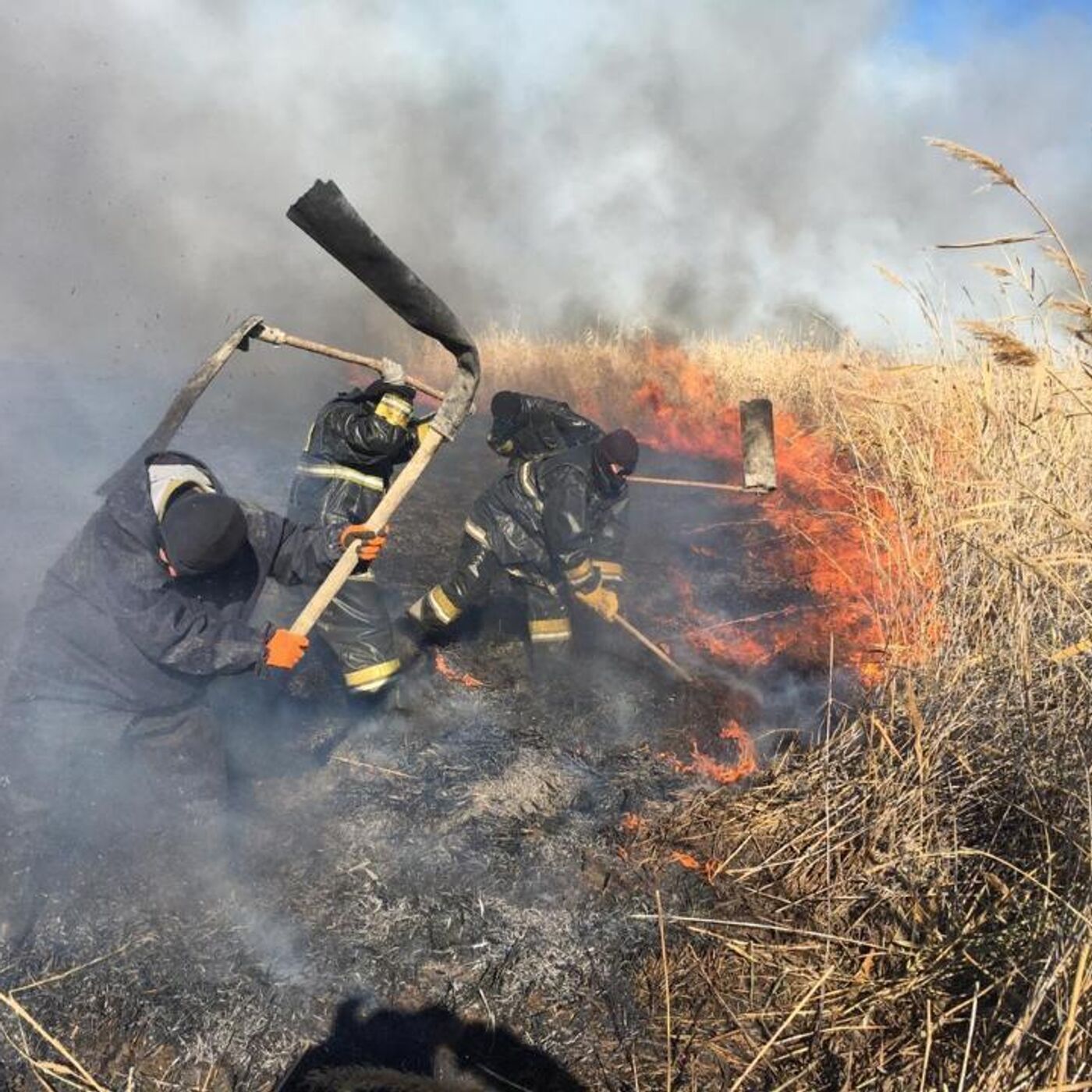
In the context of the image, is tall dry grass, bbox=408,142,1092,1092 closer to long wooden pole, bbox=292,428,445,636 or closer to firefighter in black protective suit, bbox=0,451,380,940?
long wooden pole, bbox=292,428,445,636

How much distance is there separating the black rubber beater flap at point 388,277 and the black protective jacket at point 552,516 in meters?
1.55

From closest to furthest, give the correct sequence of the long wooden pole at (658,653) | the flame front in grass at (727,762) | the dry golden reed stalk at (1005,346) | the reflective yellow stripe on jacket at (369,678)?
the dry golden reed stalk at (1005,346), the flame front in grass at (727,762), the reflective yellow stripe on jacket at (369,678), the long wooden pole at (658,653)

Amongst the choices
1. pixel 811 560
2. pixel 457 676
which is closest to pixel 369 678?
pixel 457 676

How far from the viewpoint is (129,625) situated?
332 centimetres

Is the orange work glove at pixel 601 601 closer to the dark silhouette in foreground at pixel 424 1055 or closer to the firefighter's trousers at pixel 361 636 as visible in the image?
the firefighter's trousers at pixel 361 636

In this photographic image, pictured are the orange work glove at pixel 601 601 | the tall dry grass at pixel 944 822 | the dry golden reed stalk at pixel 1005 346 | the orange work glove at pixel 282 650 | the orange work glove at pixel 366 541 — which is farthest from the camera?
the orange work glove at pixel 601 601

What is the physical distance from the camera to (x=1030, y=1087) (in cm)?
192

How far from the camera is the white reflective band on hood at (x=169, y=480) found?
3.24 metres

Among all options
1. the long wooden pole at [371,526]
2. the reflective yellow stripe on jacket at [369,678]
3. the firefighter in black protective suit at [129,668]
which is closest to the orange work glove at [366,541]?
the long wooden pole at [371,526]

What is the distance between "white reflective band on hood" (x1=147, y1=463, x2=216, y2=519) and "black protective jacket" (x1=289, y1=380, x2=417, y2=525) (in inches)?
64.1

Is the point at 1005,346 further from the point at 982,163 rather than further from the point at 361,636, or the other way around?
the point at 361,636

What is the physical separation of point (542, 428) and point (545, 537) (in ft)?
3.30

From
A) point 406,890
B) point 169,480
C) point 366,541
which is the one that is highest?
point 169,480

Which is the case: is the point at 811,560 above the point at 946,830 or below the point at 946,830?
below
